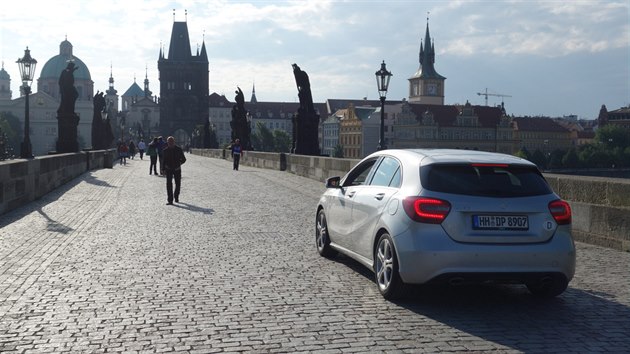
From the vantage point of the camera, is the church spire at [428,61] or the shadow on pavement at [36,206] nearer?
the shadow on pavement at [36,206]

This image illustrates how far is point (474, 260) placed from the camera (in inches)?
271

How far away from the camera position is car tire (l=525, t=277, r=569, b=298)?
7.15 m

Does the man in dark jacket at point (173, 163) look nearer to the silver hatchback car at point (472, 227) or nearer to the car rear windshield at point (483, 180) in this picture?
the silver hatchback car at point (472, 227)

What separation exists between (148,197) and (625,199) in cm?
1310

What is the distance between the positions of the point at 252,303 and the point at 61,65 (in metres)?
A: 175

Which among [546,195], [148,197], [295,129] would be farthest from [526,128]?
[546,195]

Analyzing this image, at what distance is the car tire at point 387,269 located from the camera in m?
7.20

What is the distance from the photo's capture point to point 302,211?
54.6ft

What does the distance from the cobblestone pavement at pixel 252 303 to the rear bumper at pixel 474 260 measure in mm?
323

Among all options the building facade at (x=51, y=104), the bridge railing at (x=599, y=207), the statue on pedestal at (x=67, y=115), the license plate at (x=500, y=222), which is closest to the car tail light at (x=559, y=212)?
the license plate at (x=500, y=222)

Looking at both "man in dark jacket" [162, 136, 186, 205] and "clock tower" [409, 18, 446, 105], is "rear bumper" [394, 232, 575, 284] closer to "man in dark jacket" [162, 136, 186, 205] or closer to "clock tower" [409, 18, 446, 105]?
"man in dark jacket" [162, 136, 186, 205]

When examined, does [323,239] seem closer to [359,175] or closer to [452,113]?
[359,175]

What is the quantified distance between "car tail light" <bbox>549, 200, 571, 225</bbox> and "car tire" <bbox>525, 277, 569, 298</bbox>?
51cm

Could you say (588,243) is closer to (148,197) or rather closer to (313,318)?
(313,318)
